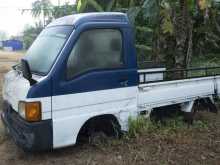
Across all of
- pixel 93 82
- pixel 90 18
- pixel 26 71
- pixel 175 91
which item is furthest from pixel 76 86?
pixel 175 91

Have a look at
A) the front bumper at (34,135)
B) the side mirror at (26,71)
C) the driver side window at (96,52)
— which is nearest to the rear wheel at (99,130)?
the front bumper at (34,135)

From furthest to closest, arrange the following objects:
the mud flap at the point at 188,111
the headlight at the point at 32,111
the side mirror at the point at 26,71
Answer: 1. the mud flap at the point at 188,111
2. the headlight at the point at 32,111
3. the side mirror at the point at 26,71

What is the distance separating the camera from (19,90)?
4895 millimetres

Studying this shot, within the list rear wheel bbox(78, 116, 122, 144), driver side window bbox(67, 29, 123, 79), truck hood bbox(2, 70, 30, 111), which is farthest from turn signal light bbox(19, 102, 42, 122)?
rear wheel bbox(78, 116, 122, 144)

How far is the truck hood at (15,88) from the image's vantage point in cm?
478

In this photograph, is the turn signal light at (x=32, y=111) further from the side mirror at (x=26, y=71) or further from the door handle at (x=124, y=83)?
the door handle at (x=124, y=83)

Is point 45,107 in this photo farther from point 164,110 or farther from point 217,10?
point 217,10

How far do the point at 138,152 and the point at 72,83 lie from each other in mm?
1390

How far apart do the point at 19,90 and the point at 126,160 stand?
1759 millimetres

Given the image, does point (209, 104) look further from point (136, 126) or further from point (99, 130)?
point (99, 130)

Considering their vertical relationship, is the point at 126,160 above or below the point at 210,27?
below

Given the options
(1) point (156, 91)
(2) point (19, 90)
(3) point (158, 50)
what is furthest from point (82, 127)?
(3) point (158, 50)

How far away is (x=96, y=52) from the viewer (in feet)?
17.1

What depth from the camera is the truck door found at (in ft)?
16.1
